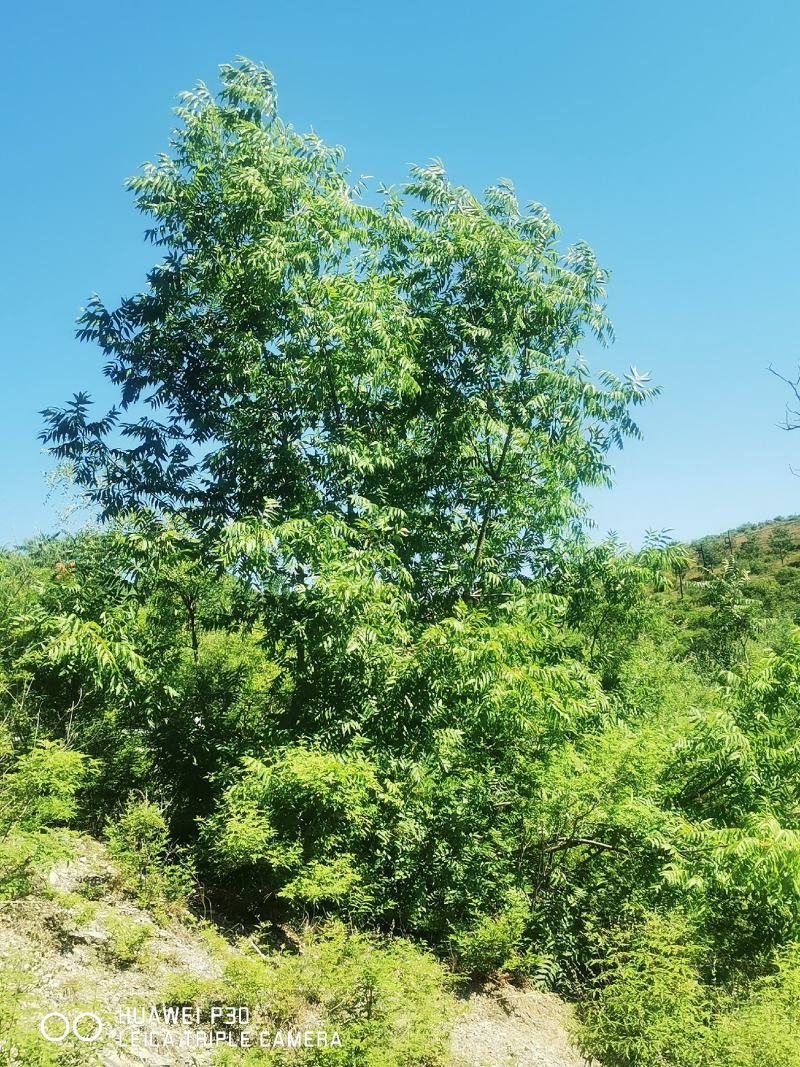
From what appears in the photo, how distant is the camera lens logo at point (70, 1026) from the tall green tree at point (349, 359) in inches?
208

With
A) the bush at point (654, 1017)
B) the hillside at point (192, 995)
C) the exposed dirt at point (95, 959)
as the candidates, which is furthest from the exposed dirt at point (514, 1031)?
the exposed dirt at point (95, 959)

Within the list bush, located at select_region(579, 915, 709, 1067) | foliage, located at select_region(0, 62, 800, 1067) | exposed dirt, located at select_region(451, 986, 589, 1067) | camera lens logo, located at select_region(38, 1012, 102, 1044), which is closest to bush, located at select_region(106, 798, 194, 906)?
foliage, located at select_region(0, 62, 800, 1067)

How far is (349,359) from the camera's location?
344 inches

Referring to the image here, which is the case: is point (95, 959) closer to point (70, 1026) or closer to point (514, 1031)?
point (70, 1026)

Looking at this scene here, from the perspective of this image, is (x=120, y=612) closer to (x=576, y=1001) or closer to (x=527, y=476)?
(x=527, y=476)

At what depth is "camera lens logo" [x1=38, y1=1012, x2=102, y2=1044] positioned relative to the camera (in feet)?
14.5

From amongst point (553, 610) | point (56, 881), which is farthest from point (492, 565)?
point (56, 881)

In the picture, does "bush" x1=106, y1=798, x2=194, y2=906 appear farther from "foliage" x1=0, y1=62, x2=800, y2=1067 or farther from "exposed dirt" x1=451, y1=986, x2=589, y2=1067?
"exposed dirt" x1=451, y1=986, x2=589, y2=1067

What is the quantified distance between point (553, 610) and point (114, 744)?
6.14 metres

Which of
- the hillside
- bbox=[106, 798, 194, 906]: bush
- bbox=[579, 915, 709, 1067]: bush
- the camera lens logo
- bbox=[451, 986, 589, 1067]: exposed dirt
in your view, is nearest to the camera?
the camera lens logo

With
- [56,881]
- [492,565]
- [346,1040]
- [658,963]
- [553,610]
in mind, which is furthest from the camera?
[492,565]

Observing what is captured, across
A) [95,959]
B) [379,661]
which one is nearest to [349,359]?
[379,661]

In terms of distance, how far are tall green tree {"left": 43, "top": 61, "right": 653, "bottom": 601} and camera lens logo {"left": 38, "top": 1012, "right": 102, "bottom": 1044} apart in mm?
5289

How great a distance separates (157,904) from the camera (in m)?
7.07
